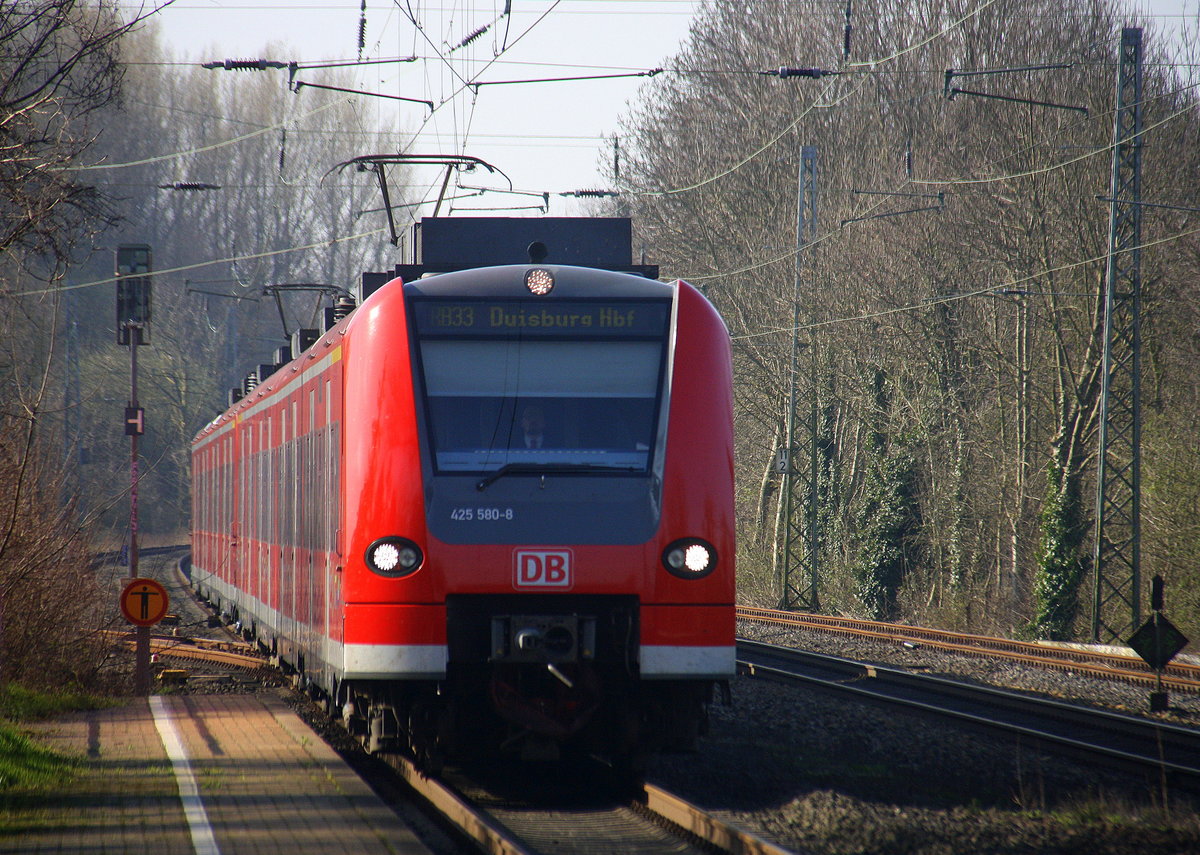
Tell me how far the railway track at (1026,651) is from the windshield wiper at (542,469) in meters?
9.15

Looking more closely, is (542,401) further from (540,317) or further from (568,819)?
(568,819)

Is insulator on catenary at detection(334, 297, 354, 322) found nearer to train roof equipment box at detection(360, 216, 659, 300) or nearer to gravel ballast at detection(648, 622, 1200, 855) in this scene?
train roof equipment box at detection(360, 216, 659, 300)

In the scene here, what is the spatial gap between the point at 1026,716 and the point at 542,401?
21.9ft

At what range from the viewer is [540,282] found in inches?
309

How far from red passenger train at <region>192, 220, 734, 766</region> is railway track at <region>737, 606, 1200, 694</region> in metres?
8.85

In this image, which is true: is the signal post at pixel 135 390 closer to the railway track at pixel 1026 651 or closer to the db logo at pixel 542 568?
the db logo at pixel 542 568

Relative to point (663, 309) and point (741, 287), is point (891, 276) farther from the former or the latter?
point (663, 309)

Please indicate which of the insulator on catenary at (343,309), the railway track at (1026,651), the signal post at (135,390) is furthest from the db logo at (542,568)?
the railway track at (1026,651)

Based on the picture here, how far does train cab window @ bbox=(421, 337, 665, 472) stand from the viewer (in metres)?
7.48

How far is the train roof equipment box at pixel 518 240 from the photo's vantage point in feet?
31.1

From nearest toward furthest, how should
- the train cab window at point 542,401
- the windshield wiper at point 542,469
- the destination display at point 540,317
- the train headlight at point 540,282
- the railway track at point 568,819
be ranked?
the railway track at point 568,819 → the windshield wiper at point 542,469 → the train cab window at point 542,401 → the destination display at point 540,317 → the train headlight at point 540,282

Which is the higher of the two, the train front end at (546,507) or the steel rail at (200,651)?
the train front end at (546,507)

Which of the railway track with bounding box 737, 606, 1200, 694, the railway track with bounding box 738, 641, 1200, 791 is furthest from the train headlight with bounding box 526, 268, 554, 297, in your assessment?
the railway track with bounding box 737, 606, 1200, 694

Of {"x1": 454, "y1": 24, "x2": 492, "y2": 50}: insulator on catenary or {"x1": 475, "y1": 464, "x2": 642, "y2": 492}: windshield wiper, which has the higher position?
{"x1": 454, "y1": 24, "x2": 492, "y2": 50}: insulator on catenary
